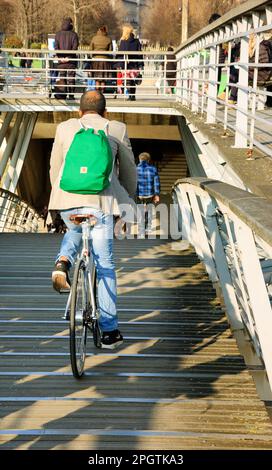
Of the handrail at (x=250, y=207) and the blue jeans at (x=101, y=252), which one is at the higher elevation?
the handrail at (x=250, y=207)

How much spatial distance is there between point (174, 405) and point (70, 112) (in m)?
17.6

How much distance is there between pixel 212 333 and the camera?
17.6 ft

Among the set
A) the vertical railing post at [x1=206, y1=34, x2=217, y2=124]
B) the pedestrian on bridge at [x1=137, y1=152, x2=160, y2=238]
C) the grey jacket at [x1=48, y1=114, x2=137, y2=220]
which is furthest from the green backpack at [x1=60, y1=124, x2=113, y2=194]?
the pedestrian on bridge at [x1=137, y1=152, x2=160, y2=238]

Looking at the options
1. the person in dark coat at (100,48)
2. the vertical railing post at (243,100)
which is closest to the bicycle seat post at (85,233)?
the vertical railing post at (243,100)

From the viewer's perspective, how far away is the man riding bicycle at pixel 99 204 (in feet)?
15.1

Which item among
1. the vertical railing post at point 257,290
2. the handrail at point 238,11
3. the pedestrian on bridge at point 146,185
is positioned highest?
the handrail at point 238,11

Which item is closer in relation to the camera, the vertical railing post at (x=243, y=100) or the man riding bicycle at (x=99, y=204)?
the man riding bicycle at (x=99, y=204)

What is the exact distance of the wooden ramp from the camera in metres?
3.71

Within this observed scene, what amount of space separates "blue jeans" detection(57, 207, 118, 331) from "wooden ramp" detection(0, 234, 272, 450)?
283 mm

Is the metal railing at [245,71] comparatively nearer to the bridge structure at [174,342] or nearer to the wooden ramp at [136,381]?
the bridge structure at [174,342]

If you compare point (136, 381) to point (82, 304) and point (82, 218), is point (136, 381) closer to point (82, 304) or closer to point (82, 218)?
point (82, 304)

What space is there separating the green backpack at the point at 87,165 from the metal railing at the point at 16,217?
38.5ft

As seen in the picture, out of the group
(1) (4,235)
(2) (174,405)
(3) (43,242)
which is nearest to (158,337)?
(2) (174,405)
